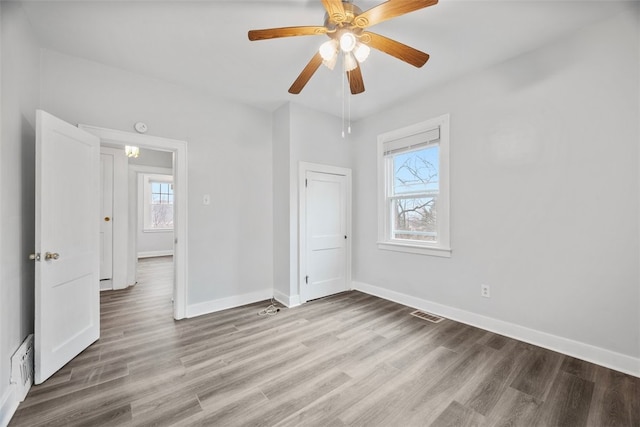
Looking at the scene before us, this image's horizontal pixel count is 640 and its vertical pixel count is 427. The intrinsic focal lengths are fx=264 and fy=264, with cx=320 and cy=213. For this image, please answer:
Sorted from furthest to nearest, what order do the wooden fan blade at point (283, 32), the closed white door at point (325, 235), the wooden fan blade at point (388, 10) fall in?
1. the closed white door at point (325, 235)
2. the wooden fan blade at point (283, 32)
3. the wooden fan blade at point (388, 10)

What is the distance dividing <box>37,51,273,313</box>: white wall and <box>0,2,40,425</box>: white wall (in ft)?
1.07

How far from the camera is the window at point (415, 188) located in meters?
3.09

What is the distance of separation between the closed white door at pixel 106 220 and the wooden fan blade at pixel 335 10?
4178mm

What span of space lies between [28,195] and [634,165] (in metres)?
4.63

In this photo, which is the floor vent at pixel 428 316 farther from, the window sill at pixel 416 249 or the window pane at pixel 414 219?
the window pane at pixel 414 219

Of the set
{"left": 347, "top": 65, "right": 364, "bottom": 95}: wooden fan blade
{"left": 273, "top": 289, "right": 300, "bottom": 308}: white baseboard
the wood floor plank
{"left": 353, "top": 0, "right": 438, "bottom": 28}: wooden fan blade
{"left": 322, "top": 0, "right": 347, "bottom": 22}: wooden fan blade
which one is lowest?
the wood floor plank

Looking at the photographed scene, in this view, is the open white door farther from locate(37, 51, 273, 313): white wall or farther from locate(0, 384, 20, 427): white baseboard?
locate(37, 51, 273, 313): white wall

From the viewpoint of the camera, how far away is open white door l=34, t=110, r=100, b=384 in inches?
75.5

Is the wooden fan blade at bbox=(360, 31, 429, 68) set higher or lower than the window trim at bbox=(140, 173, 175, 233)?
higher

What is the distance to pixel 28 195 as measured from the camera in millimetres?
2066

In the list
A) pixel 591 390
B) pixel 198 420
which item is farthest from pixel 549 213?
pixel 198 420

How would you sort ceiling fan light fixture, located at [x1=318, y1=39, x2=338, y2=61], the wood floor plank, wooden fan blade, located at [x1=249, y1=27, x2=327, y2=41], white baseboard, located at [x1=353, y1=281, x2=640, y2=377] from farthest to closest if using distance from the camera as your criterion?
1. white baseboard, located at [x1=353, y1=281, x2=640, y2=377]
2. ceiling fan light fixture, located at [x1=318, y1=39, x2=338, y2=61]
3. wooden fan blade, located at [x1=249, y1=27, x2=327, y2=41]
4. the wood floor plank

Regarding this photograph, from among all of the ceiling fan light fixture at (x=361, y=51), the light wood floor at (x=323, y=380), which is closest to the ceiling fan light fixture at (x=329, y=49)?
the ceiling fan light fixture at (x=361, y=51)

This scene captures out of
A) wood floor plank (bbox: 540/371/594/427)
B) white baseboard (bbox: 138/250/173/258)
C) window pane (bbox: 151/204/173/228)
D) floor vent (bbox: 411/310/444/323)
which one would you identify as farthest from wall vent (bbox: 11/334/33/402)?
window pane (bbox: 151/204/173/228)
